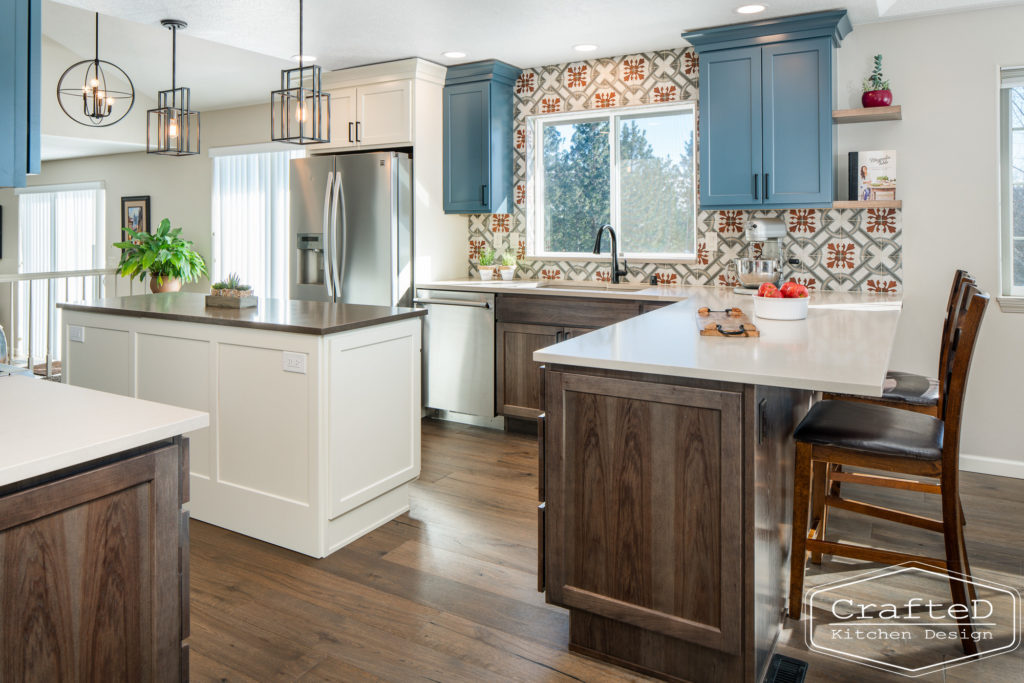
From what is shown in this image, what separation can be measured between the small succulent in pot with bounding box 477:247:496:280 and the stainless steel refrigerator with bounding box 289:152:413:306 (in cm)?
56

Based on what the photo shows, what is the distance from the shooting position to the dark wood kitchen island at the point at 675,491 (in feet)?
5.75

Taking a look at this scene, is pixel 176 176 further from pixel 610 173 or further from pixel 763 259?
pixel 763 259

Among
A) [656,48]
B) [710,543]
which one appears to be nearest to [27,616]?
[710,543]

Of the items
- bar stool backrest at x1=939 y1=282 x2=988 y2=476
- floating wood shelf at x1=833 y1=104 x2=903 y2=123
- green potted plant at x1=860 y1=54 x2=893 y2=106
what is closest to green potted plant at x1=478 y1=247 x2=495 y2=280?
floating wood shelf at x1=833 y1=104 x2=903 y2=123

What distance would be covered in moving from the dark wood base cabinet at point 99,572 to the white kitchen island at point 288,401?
126 cm

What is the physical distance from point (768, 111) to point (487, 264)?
7.03 ft

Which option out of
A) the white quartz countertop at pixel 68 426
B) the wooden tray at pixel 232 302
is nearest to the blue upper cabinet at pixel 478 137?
the wooden tray at pixel 232 302

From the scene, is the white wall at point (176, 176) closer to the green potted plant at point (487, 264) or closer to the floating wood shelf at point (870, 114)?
the green potted plant at point (487, 264)

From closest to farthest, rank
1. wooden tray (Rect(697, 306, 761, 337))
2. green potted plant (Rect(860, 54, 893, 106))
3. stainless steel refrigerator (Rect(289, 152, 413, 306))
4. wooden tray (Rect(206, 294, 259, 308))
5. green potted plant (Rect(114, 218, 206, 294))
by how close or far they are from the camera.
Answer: wooden tray (Rect(697, 306, 761, 337)), wooden tray (Rect(206, 294, 259, 308)), green potted plant (Rect(860, 54, 893, 106)), stainless steel refrigerator (Rect(289, 152, 413, 306)), green potted plant (Rect(114, 218, 206, 294))

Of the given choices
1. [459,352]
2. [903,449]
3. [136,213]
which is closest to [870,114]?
[903,449]

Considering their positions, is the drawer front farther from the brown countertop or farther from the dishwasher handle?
the brown countertop

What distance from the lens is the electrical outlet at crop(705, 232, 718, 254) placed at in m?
4.36

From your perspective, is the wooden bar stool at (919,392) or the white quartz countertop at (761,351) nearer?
the white quartz countertop at (761,351)

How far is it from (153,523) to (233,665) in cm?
86
